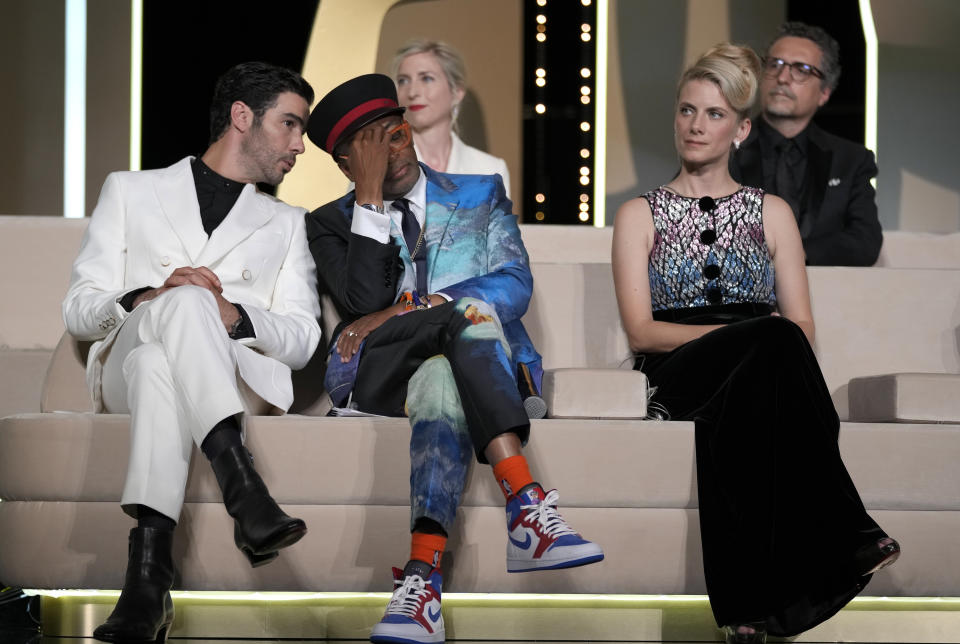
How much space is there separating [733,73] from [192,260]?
1.45 m

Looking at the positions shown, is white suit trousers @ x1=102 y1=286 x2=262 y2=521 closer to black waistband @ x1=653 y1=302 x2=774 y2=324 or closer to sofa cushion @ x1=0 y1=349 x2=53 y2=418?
sofa cushion @ x1=0 y1=349 x2=53 y2=418

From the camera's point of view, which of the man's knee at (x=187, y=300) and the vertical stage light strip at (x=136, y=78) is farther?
the vertical stage light strip at (x=136, y=78)

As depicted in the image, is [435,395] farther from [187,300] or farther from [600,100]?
[600,100]

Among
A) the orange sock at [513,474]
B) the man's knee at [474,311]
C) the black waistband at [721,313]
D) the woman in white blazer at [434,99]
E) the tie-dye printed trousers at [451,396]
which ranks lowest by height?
the orange sock at [513,474]

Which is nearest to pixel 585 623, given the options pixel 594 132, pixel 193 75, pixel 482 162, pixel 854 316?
pixel 854 316

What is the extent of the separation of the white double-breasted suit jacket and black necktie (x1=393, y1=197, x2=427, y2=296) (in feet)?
0.86

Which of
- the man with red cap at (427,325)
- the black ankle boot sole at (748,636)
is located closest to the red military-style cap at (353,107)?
the man with red cap at (427,325)

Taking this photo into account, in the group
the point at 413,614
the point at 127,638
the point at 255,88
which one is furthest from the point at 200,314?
the point at 255,88

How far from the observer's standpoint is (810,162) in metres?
3.68

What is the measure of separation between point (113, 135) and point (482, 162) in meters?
2.14

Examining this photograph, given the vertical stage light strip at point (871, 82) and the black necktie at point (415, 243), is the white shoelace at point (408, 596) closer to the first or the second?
the black necktie at point (415, 243)

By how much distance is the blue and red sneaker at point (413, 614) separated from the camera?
197 centimetres

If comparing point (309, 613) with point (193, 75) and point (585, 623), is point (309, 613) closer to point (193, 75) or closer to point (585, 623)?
point (585, 623)

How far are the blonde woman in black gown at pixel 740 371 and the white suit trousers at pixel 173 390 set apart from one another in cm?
101
